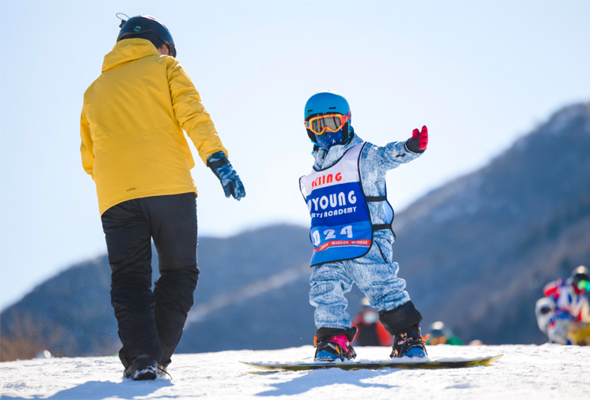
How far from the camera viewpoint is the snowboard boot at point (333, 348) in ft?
10.6

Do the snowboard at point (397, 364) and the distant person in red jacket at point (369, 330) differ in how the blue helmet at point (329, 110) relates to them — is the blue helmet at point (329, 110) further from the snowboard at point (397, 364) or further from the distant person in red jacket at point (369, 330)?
the distant person in red jacket at point (369, 330)

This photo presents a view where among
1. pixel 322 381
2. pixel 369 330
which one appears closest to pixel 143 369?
pixel 322 381

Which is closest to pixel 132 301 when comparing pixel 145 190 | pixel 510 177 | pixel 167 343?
pixel 167 343

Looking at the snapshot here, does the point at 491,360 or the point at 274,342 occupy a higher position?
the point at 274,342

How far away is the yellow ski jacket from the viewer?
278cm

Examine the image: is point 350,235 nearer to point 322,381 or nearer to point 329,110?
point 329,110

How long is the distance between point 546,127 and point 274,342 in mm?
37272

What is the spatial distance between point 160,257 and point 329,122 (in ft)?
4.66

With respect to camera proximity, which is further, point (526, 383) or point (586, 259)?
point (586, 259)

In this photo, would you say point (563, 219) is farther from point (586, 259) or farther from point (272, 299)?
point (272, 299)

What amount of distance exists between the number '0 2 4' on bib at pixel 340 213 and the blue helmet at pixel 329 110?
172 millimetres

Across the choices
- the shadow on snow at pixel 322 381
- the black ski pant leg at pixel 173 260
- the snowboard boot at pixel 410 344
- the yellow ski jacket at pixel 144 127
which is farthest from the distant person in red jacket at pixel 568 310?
the yellow ski jacket at pixel 144 127

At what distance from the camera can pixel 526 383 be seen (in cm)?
212

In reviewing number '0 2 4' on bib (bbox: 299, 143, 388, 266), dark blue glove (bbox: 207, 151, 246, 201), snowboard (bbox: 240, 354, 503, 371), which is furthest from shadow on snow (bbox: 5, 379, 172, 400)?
number '0 2 4' on bib (bbox: 299, 143, 388, 266)
